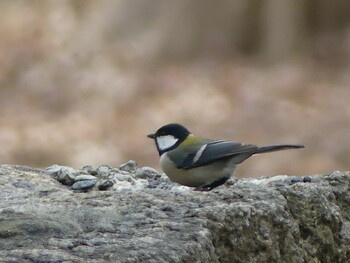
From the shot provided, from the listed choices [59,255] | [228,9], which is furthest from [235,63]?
[59,255]

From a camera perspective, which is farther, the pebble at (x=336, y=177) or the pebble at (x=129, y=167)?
the pebble at (x=129, y=167)

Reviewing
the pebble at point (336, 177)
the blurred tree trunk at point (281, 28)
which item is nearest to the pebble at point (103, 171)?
the pebble at point (336, 177)

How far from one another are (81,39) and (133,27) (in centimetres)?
61

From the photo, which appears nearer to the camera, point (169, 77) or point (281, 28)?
point (169, 77)

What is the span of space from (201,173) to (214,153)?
8cm

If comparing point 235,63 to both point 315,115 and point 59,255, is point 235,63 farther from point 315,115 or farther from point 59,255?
point 59,255

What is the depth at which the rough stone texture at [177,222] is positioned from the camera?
2217 mm

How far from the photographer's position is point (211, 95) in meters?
10.2

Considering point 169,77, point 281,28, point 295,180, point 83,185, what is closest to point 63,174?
point 83,185

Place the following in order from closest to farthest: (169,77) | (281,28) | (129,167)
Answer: (129,167)
(169,77)
(281,28)

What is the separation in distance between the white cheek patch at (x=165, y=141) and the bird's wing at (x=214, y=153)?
192mm

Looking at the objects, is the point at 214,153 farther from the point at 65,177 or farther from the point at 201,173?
the point at 65,177

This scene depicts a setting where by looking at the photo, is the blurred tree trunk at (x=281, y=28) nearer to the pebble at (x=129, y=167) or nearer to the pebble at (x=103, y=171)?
the pebble at (x=129, y=167)

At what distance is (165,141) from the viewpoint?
354 centimetres
